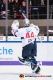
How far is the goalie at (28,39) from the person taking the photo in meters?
4.95

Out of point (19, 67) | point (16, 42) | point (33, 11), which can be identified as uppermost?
point (33, 11)

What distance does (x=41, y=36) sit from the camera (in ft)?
19.1

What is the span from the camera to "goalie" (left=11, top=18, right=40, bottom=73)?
4949 millimetres

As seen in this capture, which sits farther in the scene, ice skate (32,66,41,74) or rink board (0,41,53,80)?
rink board (0,41,53,80)

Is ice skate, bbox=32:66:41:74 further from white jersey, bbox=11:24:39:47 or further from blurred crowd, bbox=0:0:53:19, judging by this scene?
blurred crowd, bbox=0:0:53:19

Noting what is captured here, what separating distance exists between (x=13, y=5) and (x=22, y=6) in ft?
0.56

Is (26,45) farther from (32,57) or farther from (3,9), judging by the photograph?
(3,9)

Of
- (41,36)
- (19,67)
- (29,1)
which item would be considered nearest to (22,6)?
(29,1)

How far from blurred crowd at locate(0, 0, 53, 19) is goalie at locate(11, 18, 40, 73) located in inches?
41.0

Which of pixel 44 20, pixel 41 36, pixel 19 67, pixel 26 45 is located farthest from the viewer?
pixel 44 20

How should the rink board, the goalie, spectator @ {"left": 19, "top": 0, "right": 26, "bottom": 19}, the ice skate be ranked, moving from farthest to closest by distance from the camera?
1. spectator @ {"left": 19, "top": 0, "right": 26, "bottom": 19}
2. the rink board
3. the ice skate
4. the goalie

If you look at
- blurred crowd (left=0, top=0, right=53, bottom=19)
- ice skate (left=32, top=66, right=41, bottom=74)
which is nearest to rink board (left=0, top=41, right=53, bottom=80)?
ice skate (left=32, top=66, right=41, bottom=74)

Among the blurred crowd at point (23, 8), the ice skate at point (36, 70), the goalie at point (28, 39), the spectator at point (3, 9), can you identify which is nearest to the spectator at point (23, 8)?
the blurred crowd at point (23, 8)

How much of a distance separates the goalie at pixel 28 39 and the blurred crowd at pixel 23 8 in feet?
3.41
